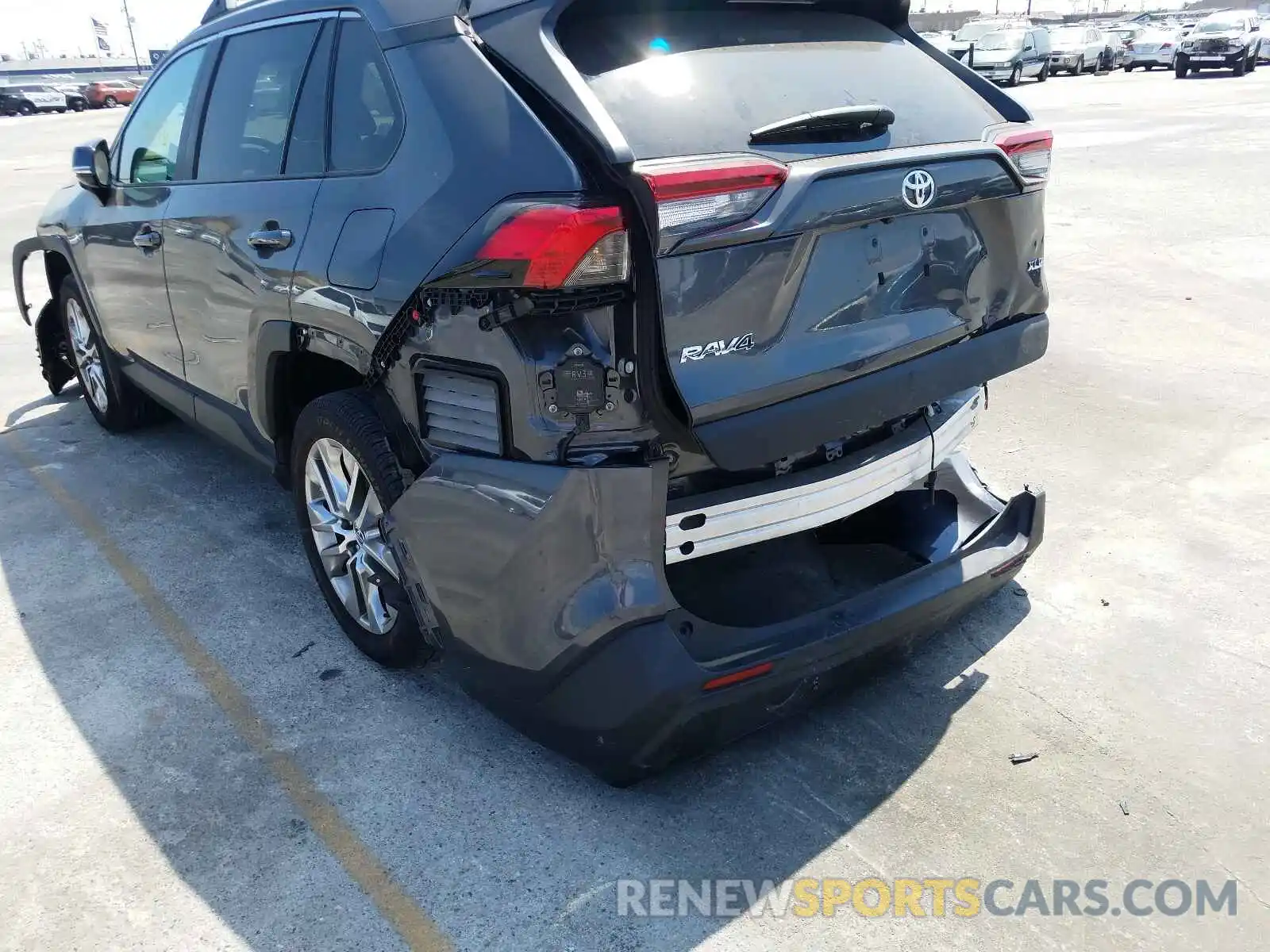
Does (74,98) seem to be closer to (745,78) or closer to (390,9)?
(390,9)

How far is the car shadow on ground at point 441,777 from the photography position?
8.15ft

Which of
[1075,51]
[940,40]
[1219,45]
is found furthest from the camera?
[940,40]

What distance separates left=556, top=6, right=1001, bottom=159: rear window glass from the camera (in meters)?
2.40

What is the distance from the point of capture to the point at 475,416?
2520mm

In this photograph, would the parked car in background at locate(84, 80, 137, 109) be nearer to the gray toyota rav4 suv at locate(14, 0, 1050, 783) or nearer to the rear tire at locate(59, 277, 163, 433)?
the rear tire at locate(59, 277, 163, 433)

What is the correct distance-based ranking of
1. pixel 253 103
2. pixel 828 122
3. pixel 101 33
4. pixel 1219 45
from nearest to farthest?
pixel 828 122
pixel 253 103
pixel 1219 45
pixel 101 33

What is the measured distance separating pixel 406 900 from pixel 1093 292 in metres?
6.90

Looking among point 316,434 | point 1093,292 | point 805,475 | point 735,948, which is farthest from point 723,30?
point 1093,292

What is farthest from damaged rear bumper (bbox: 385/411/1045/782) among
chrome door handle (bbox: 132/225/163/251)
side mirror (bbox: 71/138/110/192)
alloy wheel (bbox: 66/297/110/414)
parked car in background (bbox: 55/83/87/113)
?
parked car in background (bbox: 55/83/87/113)

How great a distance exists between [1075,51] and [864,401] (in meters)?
40.7

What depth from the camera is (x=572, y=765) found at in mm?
2912

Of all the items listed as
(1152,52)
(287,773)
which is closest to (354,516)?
(287,773)

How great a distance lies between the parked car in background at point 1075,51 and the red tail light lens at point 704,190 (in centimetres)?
3929

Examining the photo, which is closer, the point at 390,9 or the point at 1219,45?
the point at 390,9
